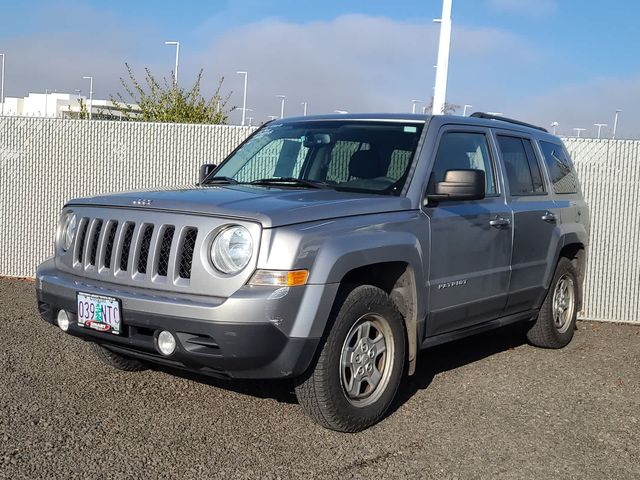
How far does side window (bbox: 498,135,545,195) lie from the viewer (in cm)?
605

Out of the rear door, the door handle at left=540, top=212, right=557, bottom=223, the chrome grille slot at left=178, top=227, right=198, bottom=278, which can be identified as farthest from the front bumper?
the door handle at left=540, top=212, right=557, bottom=223

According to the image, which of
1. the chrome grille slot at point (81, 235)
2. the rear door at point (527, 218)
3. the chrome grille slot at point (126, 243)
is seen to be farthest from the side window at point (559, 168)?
the chrome grille slot at point (81, 235)

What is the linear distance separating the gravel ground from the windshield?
1436 millimetres

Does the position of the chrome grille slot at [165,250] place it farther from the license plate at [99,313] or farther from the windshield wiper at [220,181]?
the windshield wiper at [220,181]

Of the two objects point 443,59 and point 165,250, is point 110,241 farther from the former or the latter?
point 443,59

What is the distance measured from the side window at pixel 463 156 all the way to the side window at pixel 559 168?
1154 mm

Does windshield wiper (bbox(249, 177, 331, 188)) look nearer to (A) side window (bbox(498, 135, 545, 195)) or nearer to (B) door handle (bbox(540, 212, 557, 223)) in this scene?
(A) side window (bbox(498, 135, 545, 195))

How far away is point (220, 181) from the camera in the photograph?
18.3 feet

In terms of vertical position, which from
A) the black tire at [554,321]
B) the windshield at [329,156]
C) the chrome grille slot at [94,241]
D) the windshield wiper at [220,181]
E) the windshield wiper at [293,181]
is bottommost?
the black tire at [554,321]

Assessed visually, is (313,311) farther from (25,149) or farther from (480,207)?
(25,149)

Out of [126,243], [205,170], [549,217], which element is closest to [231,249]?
[126,243]

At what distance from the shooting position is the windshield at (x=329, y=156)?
510 centimetres

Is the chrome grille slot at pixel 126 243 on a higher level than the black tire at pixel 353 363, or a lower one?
higher

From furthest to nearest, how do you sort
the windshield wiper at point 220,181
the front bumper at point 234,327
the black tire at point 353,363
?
1. the windshield wiper at point 220,181
2. the black tire at point 353,363
3. the front bumper at point 234,327
